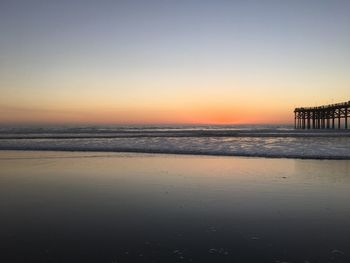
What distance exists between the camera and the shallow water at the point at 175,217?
545cm

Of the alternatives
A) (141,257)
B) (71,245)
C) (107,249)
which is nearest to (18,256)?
(71,245)

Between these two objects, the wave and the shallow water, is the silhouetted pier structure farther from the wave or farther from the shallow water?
the shallow water

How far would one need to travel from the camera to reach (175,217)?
287 inches

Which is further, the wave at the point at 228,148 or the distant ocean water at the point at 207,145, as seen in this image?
the distant ocean water at the point at 207,145

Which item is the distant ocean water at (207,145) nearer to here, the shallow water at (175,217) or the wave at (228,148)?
the wave at (228,148)

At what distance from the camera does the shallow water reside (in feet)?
17.9

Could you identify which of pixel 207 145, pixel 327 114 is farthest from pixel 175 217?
pixel 327 114

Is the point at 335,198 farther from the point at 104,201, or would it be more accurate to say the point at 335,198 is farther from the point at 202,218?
the point at 104,201

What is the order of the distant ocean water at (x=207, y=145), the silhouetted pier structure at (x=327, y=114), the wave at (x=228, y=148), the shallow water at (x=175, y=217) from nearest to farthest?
the shallow water at (x=175, y=217)
the wave at (x=228, y=148)
the distant ocean water at (x=207, y=145)
the silhouetted pier structure at (x=327, y=114)

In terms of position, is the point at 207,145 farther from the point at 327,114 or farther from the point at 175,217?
the point at 327,114

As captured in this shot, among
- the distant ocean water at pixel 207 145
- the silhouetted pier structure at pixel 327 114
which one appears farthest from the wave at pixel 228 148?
the silhouetted pier structure at pixel 327 114

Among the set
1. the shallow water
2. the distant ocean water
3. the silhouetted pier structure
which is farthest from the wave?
the silhouetted pier structure

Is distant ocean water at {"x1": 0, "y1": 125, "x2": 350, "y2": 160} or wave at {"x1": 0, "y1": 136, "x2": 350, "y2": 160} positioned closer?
wave at {"x1": 0, "y1": 136, "x2": 350, "y2": 160}

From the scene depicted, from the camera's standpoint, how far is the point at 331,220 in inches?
276
